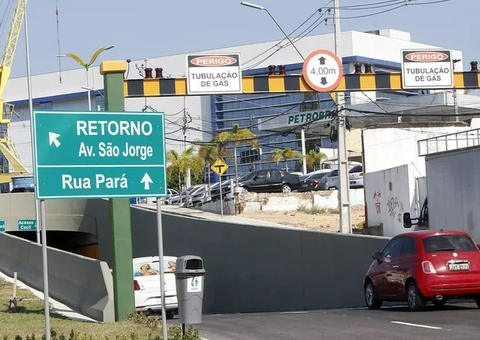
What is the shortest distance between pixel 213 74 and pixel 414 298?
9.21m

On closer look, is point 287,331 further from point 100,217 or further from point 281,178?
point 281,178

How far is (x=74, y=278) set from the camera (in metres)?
20.0

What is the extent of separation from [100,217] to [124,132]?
31810mm

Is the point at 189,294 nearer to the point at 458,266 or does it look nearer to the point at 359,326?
the point at 359,326

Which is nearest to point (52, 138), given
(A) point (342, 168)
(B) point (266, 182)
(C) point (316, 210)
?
(A) point (342, 168)

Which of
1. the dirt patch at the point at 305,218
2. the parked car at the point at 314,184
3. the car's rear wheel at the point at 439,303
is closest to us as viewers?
the car's rear wheel at the point at 439,303

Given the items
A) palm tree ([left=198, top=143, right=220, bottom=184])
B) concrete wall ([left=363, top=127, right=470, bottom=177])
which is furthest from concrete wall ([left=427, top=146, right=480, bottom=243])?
palm tree ([left=198, top=143, right=220, bottom=184])

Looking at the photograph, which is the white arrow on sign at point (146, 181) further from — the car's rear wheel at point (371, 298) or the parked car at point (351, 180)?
the parked car at point (351, 180)

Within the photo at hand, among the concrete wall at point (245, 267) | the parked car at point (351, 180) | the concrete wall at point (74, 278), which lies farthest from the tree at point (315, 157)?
the concrete wall at point (74, 278)

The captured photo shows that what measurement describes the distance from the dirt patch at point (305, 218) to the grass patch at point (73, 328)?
2136 cm

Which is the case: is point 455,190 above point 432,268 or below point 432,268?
above

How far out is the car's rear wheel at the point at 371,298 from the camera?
1909 cm

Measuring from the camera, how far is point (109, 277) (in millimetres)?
17328

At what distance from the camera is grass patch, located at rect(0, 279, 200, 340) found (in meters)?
12.6
